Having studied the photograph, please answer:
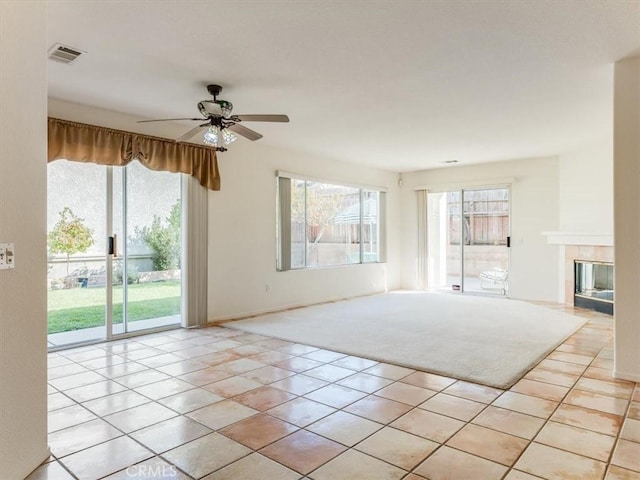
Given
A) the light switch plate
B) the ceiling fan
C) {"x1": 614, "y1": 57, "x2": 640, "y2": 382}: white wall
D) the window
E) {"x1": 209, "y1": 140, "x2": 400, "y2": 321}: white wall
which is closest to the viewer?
the light switch plate

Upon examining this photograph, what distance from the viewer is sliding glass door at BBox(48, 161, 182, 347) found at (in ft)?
14.6

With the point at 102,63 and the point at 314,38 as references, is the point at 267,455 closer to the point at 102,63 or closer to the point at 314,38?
the point at 314,38

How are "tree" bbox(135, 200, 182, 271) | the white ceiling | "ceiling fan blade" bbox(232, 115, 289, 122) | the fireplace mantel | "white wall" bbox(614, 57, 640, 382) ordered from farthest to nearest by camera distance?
the fireplace mantel → "tree" bbox(135, 200, 182, 271) → "ceiling fan blade" bbox(232, 115, 289, 122) → "white wall" bbox(614, 57, 640, 382) → the white ceiling

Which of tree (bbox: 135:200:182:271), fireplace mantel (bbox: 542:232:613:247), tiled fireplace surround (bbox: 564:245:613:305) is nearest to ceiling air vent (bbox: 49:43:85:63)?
tree (bbox: 135:200:182:271)

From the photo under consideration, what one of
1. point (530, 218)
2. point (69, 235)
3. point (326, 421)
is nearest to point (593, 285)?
point (530, 218)

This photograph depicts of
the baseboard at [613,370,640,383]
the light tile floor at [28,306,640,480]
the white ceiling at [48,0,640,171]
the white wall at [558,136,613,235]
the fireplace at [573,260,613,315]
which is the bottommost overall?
the light tile floor at [28,306,640,480]

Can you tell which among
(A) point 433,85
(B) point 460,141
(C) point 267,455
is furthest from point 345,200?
(C) point 267,455

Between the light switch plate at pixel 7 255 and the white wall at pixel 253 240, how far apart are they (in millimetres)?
3669

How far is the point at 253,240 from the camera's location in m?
6.20

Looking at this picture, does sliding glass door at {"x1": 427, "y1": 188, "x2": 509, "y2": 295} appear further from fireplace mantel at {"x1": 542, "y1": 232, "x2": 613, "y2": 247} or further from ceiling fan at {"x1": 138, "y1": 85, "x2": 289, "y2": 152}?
ceiling fan at {"x1": 138, "y1": 85, "x2": 289, "y2": 152}

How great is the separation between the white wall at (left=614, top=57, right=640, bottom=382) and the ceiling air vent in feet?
14.1

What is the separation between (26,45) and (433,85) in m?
3.17

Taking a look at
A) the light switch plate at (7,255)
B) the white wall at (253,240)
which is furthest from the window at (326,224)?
the light switch plate at (7,255)

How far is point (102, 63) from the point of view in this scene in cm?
339
